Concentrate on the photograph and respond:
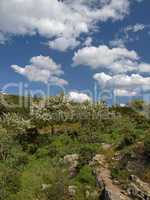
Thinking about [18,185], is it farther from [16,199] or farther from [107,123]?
[107,123]

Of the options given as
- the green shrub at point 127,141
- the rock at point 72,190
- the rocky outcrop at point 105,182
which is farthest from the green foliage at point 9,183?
the green shrub at point 127,141

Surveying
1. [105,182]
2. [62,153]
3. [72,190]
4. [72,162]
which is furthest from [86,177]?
[62,153]

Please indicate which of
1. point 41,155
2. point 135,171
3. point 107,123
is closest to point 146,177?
point 135,171

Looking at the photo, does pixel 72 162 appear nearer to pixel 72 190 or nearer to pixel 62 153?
pixel 62 153

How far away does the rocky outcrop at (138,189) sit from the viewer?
23.4 metres

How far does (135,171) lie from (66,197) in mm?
5172

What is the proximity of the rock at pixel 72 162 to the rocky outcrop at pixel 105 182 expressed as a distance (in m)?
1.70

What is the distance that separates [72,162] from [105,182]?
6312 mm

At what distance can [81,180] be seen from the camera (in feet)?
92.1

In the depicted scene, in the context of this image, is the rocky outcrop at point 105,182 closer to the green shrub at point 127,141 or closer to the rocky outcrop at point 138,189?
the rocky outcrop at point 138,189

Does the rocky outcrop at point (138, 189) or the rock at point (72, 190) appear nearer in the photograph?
the rocky outcrop at point (138, 189)

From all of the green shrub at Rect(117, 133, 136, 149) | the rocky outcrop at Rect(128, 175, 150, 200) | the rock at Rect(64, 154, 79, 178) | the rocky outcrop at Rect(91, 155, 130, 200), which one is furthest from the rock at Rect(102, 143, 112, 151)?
the rocky outcrop at Rect(128, 175, 150, 200)

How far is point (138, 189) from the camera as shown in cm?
2389

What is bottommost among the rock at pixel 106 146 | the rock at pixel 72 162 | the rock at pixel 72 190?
the rock at pixel 72 190
